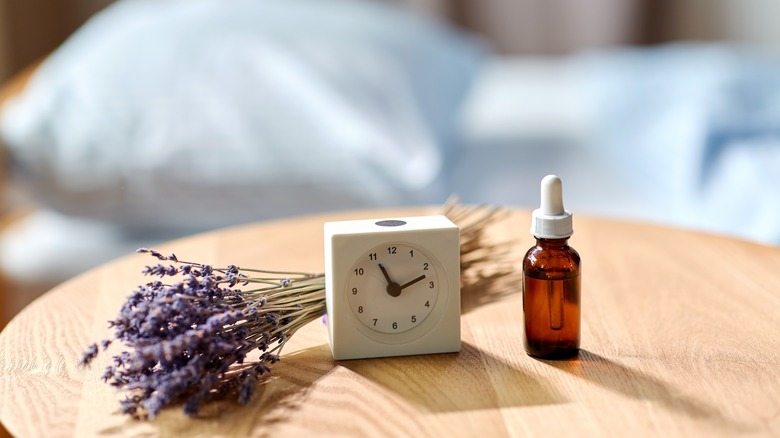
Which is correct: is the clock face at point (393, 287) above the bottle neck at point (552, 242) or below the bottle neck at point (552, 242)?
below

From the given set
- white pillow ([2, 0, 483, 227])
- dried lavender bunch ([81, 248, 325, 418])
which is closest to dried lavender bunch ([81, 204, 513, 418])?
dried lavender bunch ([81, 248, 325, 418])

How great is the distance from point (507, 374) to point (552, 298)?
74mm

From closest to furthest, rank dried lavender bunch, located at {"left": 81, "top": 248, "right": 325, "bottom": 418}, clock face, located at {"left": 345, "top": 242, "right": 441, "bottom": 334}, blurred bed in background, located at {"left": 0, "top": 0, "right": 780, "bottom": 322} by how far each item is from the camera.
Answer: dried lavender bunch, located at {"left": 81, "top": 248, "right": 325, "bottom": 418} → clock face, located at {"left": 345, "top": 242, "right": 441, "bottom": 334} → blurred bed in background, located at {"left": 0, "top": 0, "right": 780, "bottom": 322}

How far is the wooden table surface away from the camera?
0.63 meters

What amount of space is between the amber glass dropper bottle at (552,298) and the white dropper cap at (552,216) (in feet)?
0.05

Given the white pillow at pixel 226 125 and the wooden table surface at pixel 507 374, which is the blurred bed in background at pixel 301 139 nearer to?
the white pillow at pixel 226 125

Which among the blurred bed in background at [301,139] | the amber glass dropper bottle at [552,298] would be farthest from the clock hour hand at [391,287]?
the blurred bed in background at [301,139]

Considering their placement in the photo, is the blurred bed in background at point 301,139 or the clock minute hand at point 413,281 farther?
the blurred bed in background at point 301,139

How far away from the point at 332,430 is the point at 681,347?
32cm

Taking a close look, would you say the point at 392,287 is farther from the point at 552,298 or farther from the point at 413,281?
the point at 552,298

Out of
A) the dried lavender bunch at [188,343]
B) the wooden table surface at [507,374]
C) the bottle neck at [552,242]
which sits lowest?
the wooden table surface at [507,374]

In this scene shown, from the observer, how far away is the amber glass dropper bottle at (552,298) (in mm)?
726

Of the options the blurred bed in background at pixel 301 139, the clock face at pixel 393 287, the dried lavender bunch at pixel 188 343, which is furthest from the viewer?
the blurred bed in background at pixel 301 139

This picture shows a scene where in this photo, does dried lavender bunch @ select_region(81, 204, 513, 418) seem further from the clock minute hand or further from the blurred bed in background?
the blurred bed in background
